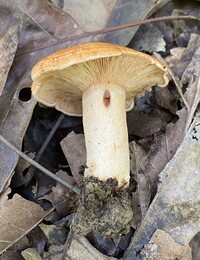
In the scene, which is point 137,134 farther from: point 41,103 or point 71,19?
point 71,19

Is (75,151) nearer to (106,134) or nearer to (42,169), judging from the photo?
(42,169)

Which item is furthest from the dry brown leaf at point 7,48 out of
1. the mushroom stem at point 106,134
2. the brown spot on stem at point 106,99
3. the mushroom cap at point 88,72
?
the brown spot on stem at point 106,99

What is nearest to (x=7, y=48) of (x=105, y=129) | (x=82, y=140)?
(x=82, y=140)

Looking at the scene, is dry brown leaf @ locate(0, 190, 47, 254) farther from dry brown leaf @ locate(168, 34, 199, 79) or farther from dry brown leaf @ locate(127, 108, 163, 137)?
dry brown leaf @ locate(168, 34, 199, 79)

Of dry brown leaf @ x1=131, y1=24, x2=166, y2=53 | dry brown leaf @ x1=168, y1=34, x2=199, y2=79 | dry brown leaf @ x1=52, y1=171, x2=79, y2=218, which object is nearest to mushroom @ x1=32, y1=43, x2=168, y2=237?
dry brown leaf @ x1=52, y1=171, x2=79, y2=218

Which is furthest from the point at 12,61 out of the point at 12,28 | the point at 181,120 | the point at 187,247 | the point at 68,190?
the point at 187,247

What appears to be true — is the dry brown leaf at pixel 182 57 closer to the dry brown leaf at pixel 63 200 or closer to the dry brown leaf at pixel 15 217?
the dry brown leaf at pixel 63 200
